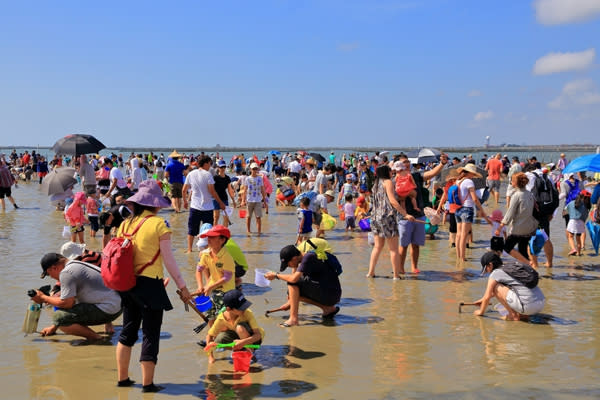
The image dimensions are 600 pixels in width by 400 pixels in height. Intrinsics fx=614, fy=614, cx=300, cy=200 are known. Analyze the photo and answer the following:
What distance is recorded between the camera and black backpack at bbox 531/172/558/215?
33.8 ft

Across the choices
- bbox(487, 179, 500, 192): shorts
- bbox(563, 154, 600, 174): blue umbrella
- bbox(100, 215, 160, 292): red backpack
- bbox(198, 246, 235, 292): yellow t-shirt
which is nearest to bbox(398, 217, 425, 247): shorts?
bbox(563, 154, 600, 174): blue umbrella

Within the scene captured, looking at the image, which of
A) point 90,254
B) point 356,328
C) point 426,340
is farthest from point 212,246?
point 426,340

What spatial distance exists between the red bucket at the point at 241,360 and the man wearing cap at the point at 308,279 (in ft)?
4.75

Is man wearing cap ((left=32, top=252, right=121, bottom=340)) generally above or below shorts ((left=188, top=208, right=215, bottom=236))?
below

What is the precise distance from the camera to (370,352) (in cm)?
603

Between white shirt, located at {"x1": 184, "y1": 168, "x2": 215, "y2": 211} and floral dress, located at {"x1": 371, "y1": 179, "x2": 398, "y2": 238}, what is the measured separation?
122 inches

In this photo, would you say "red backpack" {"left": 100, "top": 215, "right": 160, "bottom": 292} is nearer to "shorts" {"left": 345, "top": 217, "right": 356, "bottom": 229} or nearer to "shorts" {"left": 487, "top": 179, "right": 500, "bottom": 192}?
"shorts" {"left": 345, "top": 217, "right": 356, "bottom": 229}

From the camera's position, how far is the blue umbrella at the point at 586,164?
11203 mm

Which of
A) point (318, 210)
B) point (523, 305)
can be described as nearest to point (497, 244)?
point (523, 305)

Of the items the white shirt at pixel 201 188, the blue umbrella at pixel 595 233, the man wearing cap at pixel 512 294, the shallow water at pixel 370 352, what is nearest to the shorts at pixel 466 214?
the shallow water at pixel 370 352

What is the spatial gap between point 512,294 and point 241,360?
3376 millimetres

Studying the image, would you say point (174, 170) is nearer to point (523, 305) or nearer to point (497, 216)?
point (497, 216)

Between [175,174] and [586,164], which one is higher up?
[586,164]

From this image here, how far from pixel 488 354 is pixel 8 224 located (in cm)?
1400
